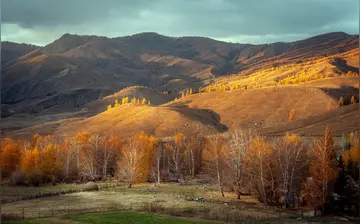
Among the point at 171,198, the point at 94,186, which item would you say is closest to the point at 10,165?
the point at 94,186

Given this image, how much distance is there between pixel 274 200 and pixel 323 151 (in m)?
10.8

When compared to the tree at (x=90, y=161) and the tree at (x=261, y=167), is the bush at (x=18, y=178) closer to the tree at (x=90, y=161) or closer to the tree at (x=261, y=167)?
the tree at (x=90, y=161)

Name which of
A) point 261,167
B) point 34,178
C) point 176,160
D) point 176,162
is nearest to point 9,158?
point 34,178

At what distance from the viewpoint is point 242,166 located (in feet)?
236

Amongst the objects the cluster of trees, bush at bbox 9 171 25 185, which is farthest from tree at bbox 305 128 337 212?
bush at bbox 9 171 25 185

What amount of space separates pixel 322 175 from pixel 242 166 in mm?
16662

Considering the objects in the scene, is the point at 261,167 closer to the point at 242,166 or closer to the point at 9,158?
the point at 242,166

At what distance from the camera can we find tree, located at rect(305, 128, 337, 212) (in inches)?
2255

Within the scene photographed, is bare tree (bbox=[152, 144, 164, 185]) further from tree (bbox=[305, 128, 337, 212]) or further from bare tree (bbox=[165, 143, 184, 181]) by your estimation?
tree (bbox=[305, 128, 337, 212])

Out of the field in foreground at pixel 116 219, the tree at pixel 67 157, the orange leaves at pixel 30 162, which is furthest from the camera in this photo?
the tree at pixel 67 157

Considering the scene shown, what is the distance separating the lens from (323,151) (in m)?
59.4

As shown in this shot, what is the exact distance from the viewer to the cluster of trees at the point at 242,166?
193 feet

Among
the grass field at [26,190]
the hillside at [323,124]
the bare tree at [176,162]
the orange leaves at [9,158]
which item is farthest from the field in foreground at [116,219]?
the hillside at [323,124]

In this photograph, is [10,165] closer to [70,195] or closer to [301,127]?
[70,195]
